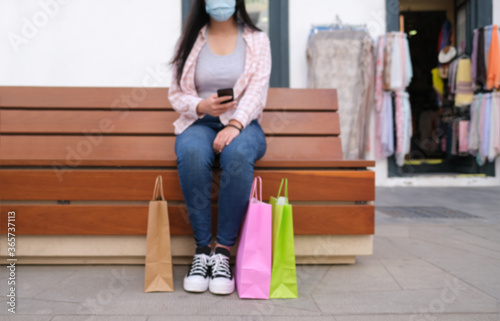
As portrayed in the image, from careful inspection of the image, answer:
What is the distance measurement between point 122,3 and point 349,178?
14.2ft

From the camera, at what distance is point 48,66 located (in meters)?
4.91

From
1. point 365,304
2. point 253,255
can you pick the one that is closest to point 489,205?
point 365,304

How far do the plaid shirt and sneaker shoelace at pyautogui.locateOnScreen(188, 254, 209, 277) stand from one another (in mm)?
622

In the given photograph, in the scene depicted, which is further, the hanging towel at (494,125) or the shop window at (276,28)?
the shop window at (276,28)

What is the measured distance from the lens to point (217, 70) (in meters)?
1.89

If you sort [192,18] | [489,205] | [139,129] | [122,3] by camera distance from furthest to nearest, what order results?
[122,3], [489,205], [139,129], [192,18]

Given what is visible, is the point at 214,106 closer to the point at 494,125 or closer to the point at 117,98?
the point at 117,98

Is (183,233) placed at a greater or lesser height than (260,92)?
lesser

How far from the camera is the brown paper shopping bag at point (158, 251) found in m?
1.52

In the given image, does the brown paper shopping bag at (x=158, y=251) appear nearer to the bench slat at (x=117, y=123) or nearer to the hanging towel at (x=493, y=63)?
the bench slat at (x=117, y=123)

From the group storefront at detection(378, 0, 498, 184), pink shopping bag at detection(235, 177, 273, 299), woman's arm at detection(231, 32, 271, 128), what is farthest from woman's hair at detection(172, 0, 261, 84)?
storefront at detection(378, 0, 498, 184)

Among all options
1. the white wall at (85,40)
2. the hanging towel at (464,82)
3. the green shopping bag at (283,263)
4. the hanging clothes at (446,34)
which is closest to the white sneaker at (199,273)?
the green shopping bag at (283,263)

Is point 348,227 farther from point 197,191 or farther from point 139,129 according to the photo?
point 139,129

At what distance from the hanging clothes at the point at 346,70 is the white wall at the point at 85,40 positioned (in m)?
1.90
